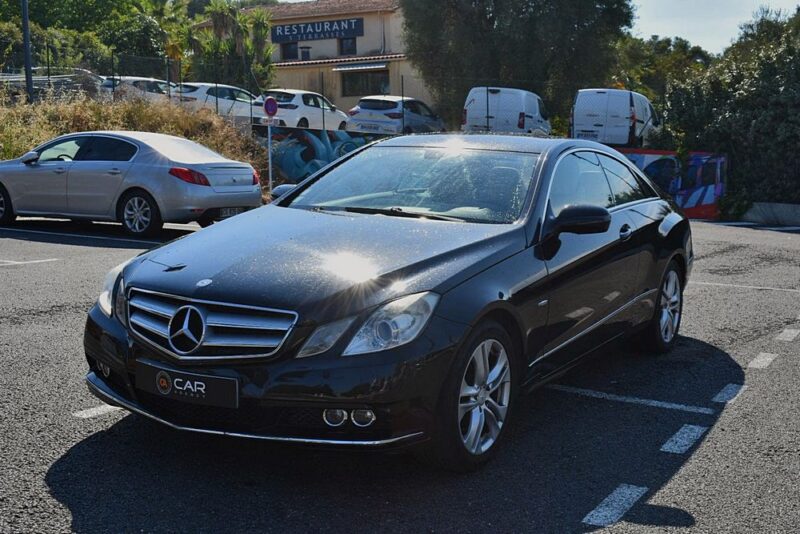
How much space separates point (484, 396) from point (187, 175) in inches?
363

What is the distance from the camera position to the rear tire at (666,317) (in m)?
6.55

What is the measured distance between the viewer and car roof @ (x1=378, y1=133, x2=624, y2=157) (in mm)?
5645

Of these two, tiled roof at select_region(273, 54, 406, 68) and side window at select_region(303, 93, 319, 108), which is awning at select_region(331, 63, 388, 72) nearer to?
tiled roof at select_region(273, 54, 406, 68)

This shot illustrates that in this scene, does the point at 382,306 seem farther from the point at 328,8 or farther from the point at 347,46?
the point at 328,8

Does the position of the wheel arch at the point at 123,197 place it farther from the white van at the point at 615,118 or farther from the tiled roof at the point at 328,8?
the tiled roof at the point at 328,8

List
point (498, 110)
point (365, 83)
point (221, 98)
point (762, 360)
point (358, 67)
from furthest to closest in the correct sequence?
point (365, 83) → point (358, 67) → point (221, 98) → point (498, 110) → point (762, 360)

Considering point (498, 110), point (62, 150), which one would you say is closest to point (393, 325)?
point (62, 150)

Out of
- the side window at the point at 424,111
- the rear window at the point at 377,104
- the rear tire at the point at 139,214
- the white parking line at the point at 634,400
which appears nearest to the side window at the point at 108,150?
the rear tire at the point at 139,214

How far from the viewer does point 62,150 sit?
13.7 meters

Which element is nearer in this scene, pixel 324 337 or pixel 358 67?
pixel 324 337

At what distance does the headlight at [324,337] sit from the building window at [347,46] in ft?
163

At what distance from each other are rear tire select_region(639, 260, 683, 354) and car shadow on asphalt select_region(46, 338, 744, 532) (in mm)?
1365

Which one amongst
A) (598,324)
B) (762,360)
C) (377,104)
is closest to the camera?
(598,324)

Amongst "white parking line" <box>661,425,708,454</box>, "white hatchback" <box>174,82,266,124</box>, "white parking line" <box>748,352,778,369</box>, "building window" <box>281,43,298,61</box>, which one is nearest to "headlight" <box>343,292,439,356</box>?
"white parking line" <box>661,425,708,454</box>
